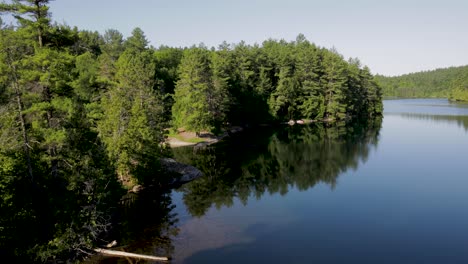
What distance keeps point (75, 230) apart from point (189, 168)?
25409 mm

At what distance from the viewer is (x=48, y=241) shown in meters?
23.6

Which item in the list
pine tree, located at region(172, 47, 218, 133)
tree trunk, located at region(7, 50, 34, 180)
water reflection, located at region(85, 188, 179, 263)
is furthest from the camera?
pine tree, located at region(172, 47, 218, 133)

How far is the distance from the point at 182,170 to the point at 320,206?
1873 cm

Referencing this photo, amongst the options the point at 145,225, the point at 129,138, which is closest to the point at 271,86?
the point at 129,138

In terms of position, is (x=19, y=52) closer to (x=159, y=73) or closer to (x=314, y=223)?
(x=314, y=223)

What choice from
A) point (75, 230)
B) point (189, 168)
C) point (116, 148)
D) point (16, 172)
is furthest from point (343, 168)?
point (16, 172)

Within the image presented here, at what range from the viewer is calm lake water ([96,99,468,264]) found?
90.6 ft

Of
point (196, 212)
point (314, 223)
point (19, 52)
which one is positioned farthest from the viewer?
point (196, 212)

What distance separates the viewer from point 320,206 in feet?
125

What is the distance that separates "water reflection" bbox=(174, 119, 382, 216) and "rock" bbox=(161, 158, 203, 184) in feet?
3.75

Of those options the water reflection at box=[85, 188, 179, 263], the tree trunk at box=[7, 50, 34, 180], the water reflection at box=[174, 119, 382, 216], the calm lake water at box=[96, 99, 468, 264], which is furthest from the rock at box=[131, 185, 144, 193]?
the tree trunk at box=[7, 50, 34, 180]

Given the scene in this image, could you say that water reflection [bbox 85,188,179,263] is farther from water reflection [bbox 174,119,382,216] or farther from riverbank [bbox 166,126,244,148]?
riverbank [bbox 166,126,244,148]

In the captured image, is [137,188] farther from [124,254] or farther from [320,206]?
[320,206]

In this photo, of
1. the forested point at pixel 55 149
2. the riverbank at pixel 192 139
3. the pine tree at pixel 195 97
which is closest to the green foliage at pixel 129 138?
the forested point at pixel 55 149
